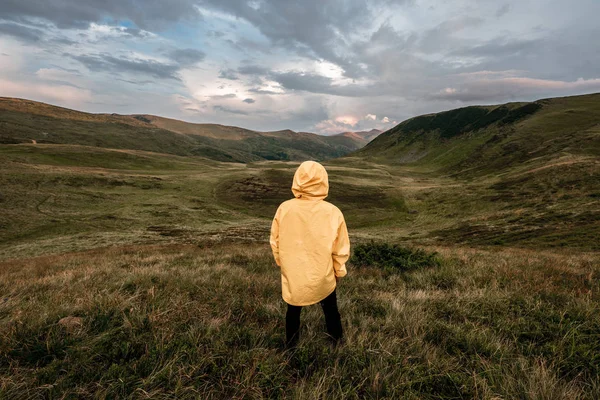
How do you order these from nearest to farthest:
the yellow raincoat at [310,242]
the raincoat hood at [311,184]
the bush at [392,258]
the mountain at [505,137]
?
1. the yellow raincoat at [310,242]
2. the raincoat hood at [311,184]
3. the bush at [392,258]
4. the mountain at [505,137]

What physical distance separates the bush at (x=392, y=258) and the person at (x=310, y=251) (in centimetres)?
487

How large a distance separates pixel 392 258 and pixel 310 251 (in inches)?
238

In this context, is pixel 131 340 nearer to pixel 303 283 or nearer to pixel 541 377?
pixel 303 283

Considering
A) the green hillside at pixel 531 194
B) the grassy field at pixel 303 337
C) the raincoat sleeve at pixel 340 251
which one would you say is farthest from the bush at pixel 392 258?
the green hillside at pixel 531 194

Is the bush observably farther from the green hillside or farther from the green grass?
the green hillside

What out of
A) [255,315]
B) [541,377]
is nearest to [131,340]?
[255,315]

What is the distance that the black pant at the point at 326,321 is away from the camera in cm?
385

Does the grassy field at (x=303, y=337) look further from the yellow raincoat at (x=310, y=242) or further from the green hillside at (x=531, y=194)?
the green hillside at (x=531, y=194)

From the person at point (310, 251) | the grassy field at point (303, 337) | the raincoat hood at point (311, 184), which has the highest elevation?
the raincoat hood at point (311, 184)

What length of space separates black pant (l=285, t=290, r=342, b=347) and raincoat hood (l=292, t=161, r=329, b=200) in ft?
5.01

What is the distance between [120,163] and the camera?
299 ft

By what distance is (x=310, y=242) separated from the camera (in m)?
3.86

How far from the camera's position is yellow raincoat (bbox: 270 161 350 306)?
12.5ft

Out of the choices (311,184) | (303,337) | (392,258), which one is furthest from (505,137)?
(303,337)
